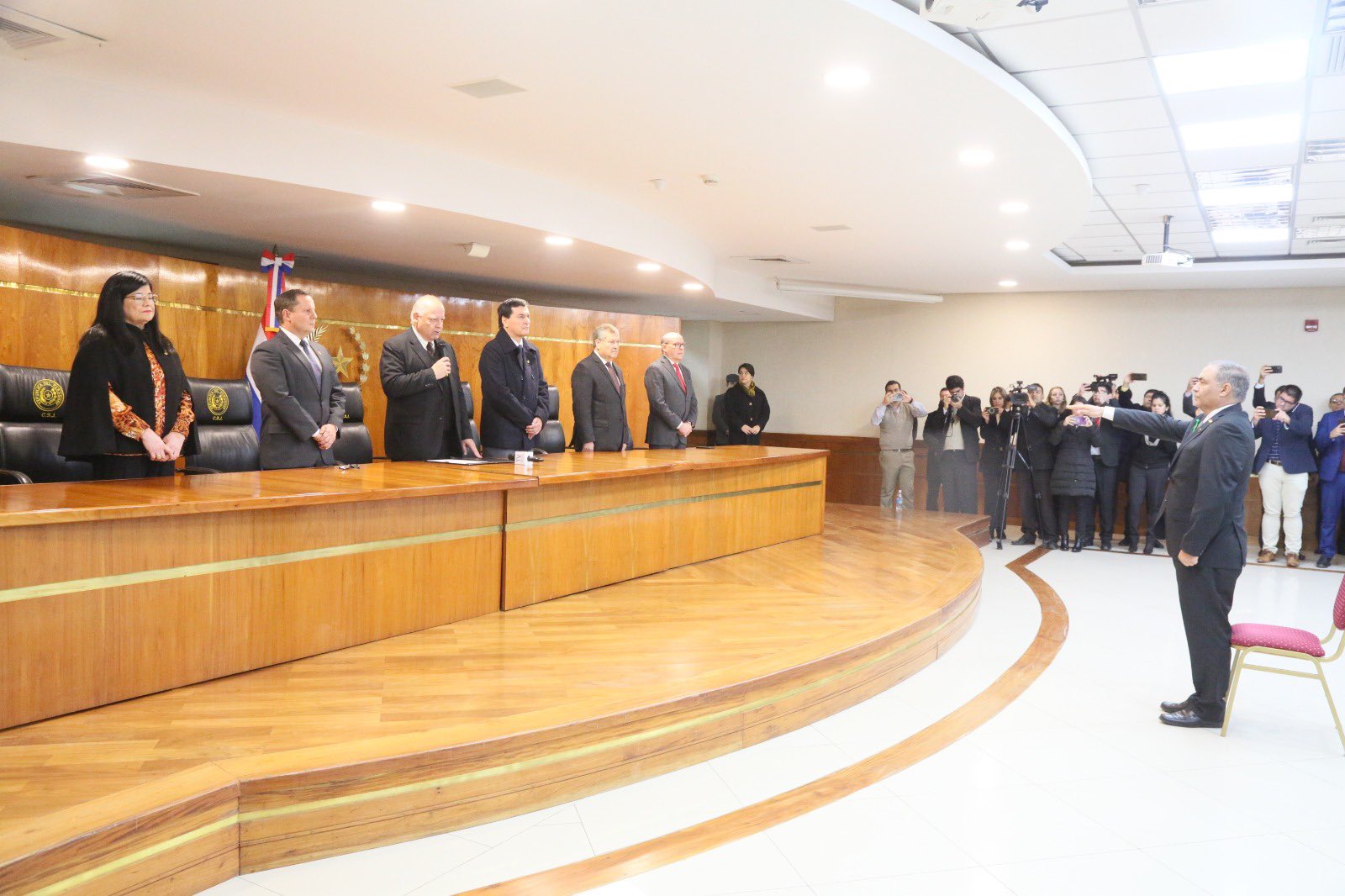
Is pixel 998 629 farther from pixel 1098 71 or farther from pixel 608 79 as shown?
pixel 608 79

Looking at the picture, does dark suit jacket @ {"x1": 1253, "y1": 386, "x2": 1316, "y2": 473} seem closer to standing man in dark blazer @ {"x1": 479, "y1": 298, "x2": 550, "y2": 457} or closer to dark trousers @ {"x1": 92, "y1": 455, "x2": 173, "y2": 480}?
standing man in dark blazer @ {"x1": 479, "y1": 298, "x2": 550, "y2": 457}

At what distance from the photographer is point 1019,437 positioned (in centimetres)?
923

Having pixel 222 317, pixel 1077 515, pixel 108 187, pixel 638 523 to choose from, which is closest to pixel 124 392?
pixel 108 187

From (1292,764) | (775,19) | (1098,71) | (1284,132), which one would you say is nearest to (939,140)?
(1098,71)

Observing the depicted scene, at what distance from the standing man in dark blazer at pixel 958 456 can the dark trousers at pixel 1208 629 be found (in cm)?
633

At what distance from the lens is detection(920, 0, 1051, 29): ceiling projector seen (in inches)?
121

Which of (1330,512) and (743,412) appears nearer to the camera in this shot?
(1330,512)

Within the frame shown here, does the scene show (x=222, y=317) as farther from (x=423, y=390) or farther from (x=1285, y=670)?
(x=1285, y=670)

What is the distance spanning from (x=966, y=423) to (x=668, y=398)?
5080 mm

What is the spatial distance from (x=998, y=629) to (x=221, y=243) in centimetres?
644

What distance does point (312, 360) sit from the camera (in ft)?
13.2

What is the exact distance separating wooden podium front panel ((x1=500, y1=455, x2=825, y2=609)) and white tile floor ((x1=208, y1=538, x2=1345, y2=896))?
1.46 m

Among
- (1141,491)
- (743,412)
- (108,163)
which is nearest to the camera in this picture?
(108,163)

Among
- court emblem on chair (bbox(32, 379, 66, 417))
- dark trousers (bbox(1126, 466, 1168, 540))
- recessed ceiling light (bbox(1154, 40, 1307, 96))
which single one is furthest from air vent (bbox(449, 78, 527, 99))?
dark trousers (bbox(1126, 466, 1168, 540))
